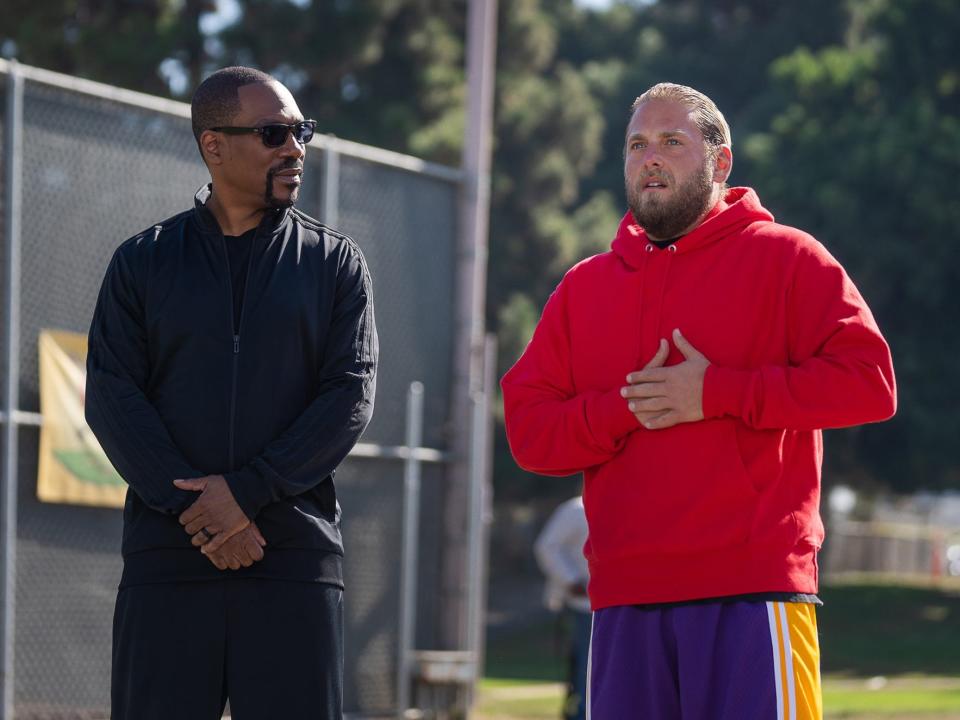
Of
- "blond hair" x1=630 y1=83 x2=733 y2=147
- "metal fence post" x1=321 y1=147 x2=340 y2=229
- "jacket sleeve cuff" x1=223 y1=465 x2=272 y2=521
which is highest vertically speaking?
"metal fence post" x1=321 y1=147 x2=340 y2=229

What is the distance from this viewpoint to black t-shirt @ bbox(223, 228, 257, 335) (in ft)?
13.2

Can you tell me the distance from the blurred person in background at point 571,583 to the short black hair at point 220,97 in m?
4.77

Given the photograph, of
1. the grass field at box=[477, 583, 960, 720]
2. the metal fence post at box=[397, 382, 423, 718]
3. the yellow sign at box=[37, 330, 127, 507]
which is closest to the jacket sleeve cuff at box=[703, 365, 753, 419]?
the yellow sign at box=[37, 330, 127, 507]

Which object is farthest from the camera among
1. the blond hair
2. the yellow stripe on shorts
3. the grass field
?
the grass field

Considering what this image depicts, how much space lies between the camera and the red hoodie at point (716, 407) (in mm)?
3701

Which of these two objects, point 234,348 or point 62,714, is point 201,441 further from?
point 62,714

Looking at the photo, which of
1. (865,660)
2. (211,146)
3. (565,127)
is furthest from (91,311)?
(565,127)

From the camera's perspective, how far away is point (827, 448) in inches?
1170

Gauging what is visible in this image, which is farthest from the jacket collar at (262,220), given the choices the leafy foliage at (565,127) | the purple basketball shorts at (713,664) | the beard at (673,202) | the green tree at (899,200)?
the green tree at (899,200)

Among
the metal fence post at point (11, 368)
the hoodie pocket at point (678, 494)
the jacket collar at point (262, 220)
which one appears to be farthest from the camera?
the metal fence post at point (11, 368)

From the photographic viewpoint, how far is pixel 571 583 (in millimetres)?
8734

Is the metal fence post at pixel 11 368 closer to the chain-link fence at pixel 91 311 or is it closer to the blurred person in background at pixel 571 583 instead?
the chain-link fence at pixel 91 311

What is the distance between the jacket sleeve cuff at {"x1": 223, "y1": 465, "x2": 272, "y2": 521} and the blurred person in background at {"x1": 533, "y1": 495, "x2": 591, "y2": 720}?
4913 mm

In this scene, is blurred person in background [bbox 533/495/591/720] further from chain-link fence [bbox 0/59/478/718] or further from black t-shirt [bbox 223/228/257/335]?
black t-shirt [bbox 223/228/257/335]
